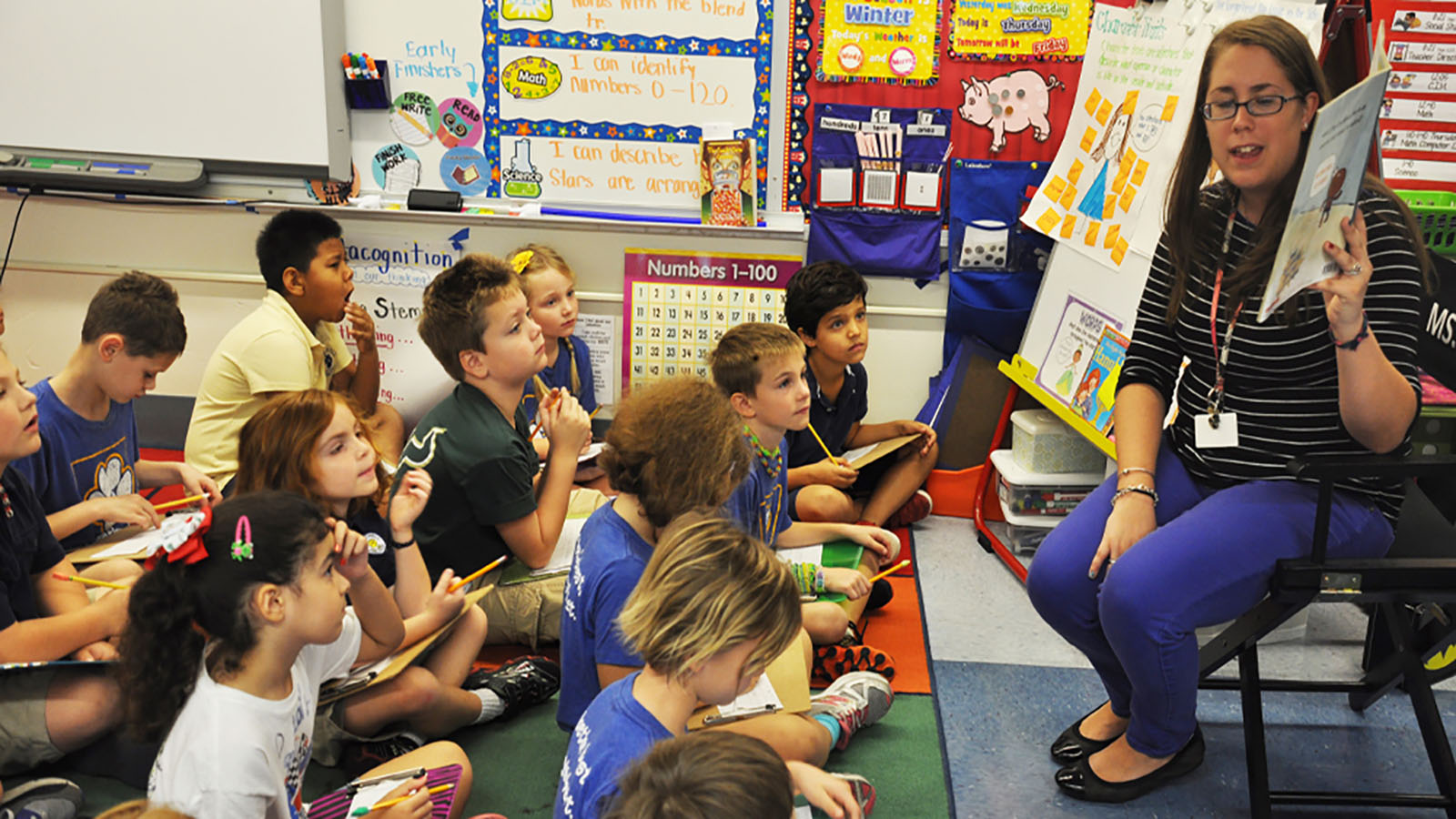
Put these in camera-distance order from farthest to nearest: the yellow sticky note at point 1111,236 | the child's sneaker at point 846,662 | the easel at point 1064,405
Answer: the yellow sticky note at point 1111,236 → the child's sneaker at point 846,662 → the easel at point 1064,405

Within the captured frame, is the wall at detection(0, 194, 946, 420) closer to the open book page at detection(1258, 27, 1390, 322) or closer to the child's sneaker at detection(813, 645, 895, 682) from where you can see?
the child's sneaker at detection(813, 645, 895, 682)

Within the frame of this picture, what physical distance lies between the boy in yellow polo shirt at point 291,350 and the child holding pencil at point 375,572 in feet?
1.34

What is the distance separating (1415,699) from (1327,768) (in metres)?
0.30

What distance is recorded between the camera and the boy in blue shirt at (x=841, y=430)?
300 centimetres

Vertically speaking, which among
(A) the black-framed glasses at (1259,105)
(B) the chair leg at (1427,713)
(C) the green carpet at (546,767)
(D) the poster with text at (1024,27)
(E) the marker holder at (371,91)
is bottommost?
(C) the green carpet at (546,767)

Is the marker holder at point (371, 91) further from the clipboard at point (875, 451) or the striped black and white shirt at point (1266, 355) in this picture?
the striped black and white shirt at point (1266, 355)

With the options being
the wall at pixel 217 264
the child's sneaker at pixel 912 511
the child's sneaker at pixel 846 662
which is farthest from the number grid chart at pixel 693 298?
the child's sneaker at pixel 846 662

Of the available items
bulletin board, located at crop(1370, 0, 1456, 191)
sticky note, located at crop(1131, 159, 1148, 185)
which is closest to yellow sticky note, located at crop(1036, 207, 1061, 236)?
sticky note, located at crop(1131, 159, 1148, 185)

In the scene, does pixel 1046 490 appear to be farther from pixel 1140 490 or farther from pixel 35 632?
pixel 35 632

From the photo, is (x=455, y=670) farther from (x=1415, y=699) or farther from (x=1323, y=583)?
(x=1415, y=699)

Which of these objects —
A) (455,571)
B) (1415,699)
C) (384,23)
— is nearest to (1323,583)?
(1415,699)

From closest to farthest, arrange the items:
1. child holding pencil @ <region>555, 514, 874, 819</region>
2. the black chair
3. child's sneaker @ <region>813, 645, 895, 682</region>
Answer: child holding pencil @ <region>555, 514, 874, 819</region>, the black chair, child's sneaker @ <region>813, 645, 895, 682</region>

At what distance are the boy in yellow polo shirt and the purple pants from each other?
1699 mm

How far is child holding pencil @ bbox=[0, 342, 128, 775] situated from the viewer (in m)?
1.85
